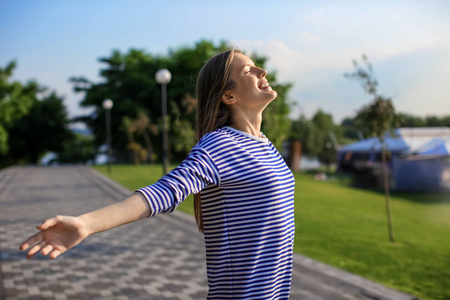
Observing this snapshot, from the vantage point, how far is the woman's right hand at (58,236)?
1.23m

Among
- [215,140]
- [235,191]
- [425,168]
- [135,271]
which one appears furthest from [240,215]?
[425,168]

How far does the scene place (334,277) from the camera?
5.27m

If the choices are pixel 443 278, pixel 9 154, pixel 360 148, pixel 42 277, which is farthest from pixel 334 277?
pixel 9 154

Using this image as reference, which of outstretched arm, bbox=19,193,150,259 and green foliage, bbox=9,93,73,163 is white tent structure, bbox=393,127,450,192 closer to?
outstretched arm, bbox=19,193,150,259

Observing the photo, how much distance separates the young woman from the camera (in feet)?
4.78

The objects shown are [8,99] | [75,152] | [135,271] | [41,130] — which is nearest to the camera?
[135,271]

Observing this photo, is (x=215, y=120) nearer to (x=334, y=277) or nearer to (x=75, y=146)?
(x=334, y=277)

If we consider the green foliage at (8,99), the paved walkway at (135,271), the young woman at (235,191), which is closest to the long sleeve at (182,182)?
the young woman at (235,191)

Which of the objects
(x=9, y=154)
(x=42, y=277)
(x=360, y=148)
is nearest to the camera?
(x=42, y=277)

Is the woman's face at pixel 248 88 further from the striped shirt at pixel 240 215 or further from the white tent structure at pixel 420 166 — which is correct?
the white tent structure at pixel 420 166

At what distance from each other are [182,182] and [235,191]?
24 centimetres

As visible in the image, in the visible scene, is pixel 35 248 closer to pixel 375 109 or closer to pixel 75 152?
pixel 375 109

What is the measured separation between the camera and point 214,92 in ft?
5.97

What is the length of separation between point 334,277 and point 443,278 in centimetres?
175
